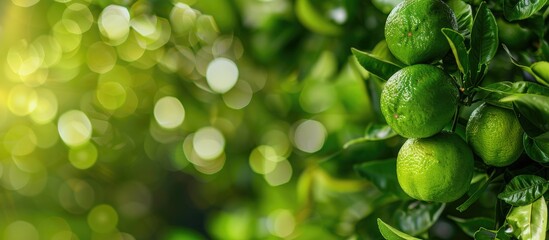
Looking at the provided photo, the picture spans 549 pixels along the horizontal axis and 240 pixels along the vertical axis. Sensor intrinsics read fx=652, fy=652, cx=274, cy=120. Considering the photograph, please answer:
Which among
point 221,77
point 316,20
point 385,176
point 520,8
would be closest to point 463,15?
point 520,8

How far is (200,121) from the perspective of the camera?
36.1 inches

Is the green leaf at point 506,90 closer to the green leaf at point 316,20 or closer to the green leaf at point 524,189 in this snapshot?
the green leaf at point 524,189

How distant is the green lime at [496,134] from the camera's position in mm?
317

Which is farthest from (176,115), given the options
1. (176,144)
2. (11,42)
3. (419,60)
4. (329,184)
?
(419,60)

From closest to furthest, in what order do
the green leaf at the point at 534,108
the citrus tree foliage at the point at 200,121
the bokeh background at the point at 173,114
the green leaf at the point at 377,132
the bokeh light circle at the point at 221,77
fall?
1. the green leaf at the point at 534,108
2. the green leaf at the point at 377,132
3. the citrus tree foliage at the point at 200,121
4. the bokeh background at the point at 173,114
5. the bokeh light circle at the point at 221,77

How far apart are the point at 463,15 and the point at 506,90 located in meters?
0.07

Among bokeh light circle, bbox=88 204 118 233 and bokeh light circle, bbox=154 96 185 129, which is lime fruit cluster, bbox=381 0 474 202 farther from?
bokeh light circle, bbox=88 204 118 233

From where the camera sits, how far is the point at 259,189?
90 centimetres

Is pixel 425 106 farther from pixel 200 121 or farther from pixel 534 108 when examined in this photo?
pixel 200 121

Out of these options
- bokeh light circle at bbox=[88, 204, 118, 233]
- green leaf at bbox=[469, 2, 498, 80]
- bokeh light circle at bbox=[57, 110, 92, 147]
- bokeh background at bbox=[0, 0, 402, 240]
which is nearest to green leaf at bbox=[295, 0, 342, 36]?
bokeh background at bbox=[0, 0, 402, 240]

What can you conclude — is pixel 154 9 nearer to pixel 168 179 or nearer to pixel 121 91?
pixel 121 91

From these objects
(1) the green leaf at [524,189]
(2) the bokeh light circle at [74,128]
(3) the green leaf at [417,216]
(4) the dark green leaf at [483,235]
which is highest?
(1) the green leaf at [524,189]

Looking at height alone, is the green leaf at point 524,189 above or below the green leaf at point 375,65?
below

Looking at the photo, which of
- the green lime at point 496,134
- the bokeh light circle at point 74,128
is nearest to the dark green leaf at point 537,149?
the green lime at point 496,134
